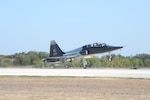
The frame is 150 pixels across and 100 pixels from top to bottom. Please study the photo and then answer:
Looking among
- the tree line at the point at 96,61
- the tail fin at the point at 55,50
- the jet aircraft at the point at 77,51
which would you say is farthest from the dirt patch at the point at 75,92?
the tail fin at the point at 55,50

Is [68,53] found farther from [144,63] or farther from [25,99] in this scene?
[25,99]

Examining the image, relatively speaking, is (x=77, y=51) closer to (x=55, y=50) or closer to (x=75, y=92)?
(x=55, y=50)

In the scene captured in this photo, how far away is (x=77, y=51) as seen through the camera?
78625 millimetres

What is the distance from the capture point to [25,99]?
19016mm

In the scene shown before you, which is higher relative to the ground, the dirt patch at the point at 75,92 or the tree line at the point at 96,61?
the tree line at the point at 96,61

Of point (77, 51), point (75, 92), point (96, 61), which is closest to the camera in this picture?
point (75, 92)

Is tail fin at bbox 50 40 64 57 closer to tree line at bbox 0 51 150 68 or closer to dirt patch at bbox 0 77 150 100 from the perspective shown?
tree line at bbox 0 51 150 68

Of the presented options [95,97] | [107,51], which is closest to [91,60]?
[107,51]

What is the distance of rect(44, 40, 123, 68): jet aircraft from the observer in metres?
72.2

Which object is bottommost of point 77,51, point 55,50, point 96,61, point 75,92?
point 75,92

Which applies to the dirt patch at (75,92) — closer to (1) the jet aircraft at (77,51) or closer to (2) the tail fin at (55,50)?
(1) the jet aircraft at (77,51)

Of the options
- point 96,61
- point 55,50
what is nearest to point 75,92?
point 55,50

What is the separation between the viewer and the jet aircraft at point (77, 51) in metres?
72.2

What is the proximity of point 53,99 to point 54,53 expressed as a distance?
67.8m
